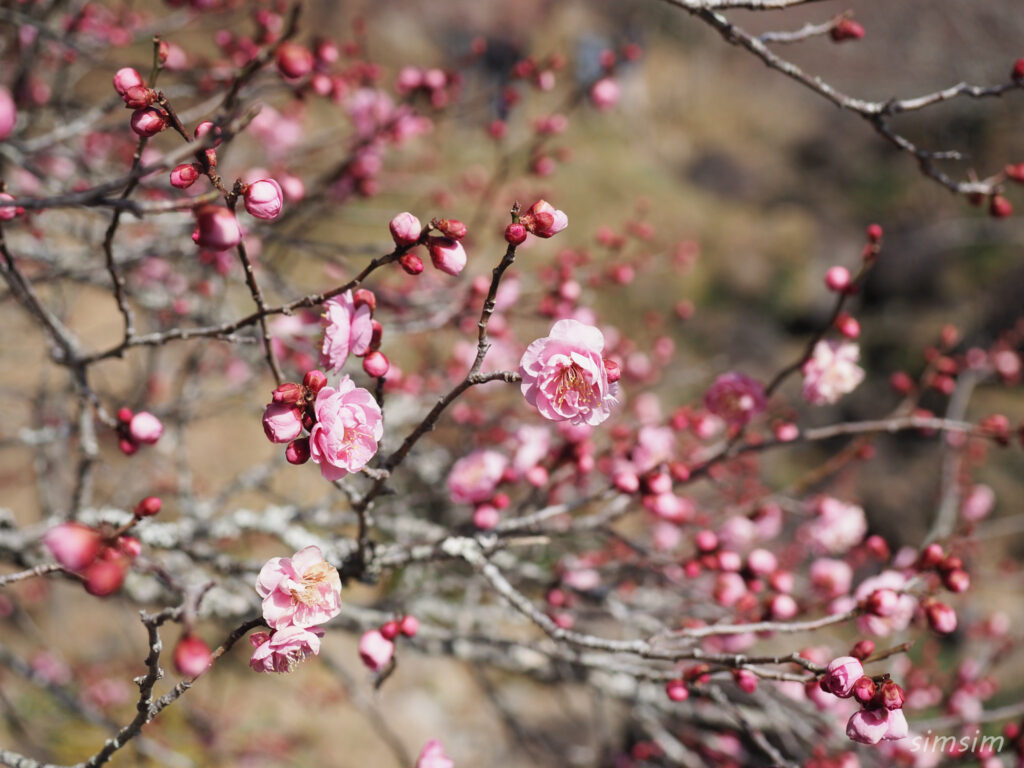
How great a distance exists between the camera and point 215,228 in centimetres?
67

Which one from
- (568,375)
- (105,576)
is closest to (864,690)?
(568,375)

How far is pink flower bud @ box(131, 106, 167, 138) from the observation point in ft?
2.78

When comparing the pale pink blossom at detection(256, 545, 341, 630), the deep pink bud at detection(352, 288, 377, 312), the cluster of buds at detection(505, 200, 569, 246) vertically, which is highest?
the cluster of buds at detection(505, 200, 569, 246)

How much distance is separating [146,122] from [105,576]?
60 cm

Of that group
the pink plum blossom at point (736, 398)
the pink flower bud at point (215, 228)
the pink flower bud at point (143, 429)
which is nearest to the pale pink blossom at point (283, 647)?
the pink flower bud at point (143, 429)

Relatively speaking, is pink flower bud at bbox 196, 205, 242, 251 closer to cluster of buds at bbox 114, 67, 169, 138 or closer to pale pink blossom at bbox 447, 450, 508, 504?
cluster of buds at bbox 114, 67, 169, 138

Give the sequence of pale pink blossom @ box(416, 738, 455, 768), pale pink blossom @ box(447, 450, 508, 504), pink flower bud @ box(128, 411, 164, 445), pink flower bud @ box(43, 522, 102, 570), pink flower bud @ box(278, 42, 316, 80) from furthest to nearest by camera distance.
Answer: pale pink blossom @ box(447, 450, 508, 504)
pale pink blossom @ box(416, 738, 455, 768)
pink flower bud @ box(128, 411, 164, 445)
pink flower bud @ box(278, 42, 316, 80)
pink flower bud @ box(43, 522, 102, 570)

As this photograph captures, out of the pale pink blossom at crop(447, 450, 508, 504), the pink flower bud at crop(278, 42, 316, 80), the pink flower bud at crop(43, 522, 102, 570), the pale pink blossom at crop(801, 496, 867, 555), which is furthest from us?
the pale pink blossom at crop(801, 496, 867, 555)

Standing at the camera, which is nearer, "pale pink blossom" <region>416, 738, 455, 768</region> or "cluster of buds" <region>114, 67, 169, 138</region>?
"cluster of buds" <region>114, 67, 169, 138</region>

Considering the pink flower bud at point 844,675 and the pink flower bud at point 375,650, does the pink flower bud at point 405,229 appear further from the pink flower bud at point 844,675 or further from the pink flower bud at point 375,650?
the pink flower bud at point 844,675

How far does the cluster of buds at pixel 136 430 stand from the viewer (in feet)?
3.45

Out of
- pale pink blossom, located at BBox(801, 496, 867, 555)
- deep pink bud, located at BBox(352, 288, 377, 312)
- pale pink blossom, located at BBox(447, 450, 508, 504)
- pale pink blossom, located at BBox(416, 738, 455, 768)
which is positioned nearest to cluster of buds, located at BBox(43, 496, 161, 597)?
deep pink bud, located at BBox(352, 288, 377, 312)

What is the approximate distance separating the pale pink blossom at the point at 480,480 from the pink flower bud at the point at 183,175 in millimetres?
886

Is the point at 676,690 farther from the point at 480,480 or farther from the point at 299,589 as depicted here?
the point at 299,589
